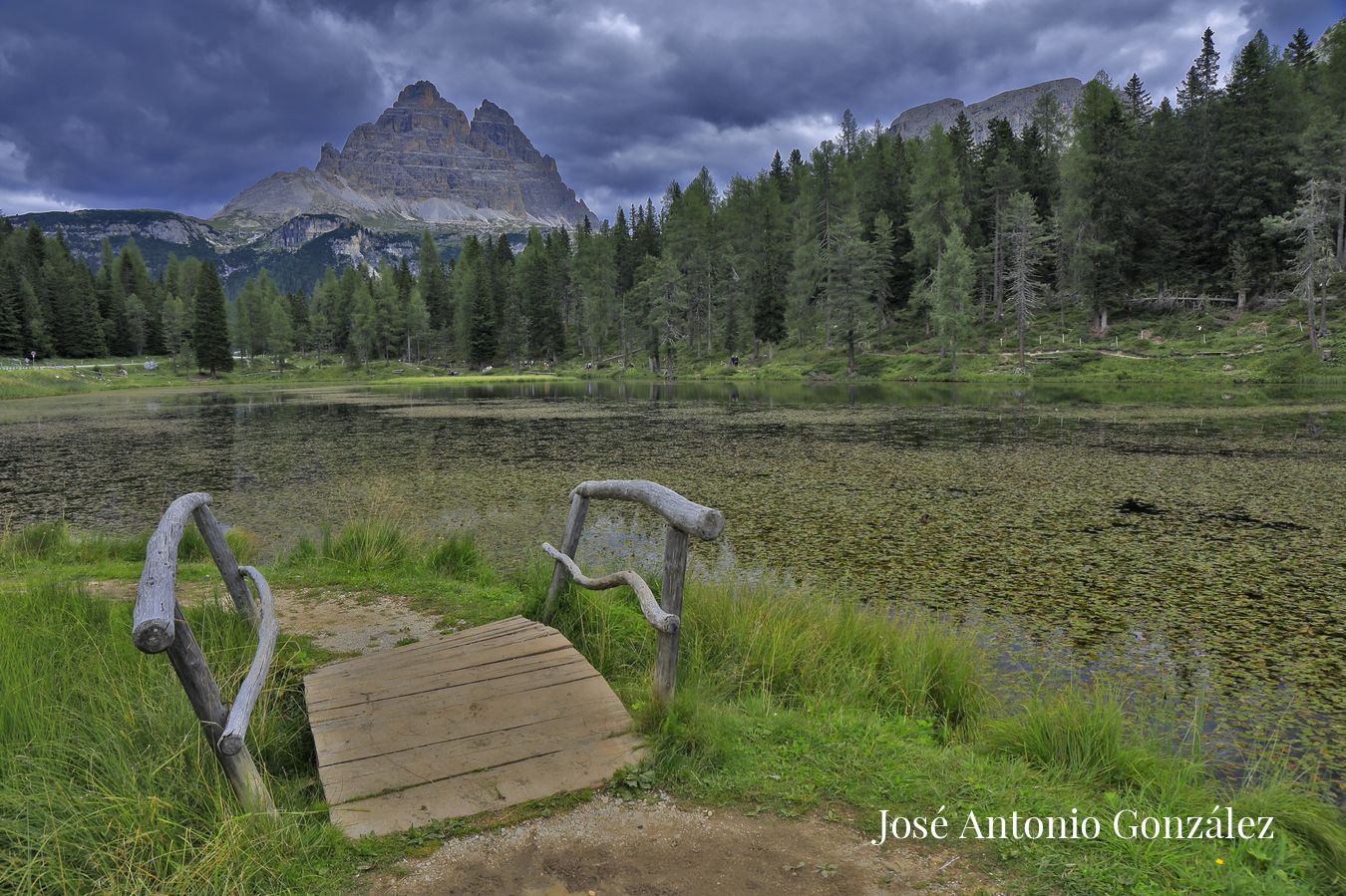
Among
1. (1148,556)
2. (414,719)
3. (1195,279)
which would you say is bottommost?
(1148,556)

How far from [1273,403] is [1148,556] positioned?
27275 mm

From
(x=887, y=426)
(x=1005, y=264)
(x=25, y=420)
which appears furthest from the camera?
(x=1005, y=264)

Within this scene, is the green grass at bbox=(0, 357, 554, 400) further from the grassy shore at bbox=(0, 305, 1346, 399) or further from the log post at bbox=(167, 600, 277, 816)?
the log post at bbox=(167, 600, 277, 816)

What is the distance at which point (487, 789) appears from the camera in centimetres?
383

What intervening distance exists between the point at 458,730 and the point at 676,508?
6.38ft

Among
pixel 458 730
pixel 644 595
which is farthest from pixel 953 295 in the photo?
pixel 458 730

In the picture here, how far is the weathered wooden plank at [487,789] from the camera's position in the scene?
356cm

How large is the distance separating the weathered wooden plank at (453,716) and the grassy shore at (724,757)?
0.26 m

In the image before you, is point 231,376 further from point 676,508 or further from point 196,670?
point 196,670

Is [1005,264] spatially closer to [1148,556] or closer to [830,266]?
[830,266]

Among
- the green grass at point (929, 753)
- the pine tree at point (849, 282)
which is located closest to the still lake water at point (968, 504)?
the green grass at point (929, 753)

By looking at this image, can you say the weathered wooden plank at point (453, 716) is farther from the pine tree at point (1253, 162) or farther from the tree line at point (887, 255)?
the pine tree at point (1253, 162)

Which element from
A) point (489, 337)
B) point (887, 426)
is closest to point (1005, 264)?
point (887, 426)

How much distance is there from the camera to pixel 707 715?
14.3ft
